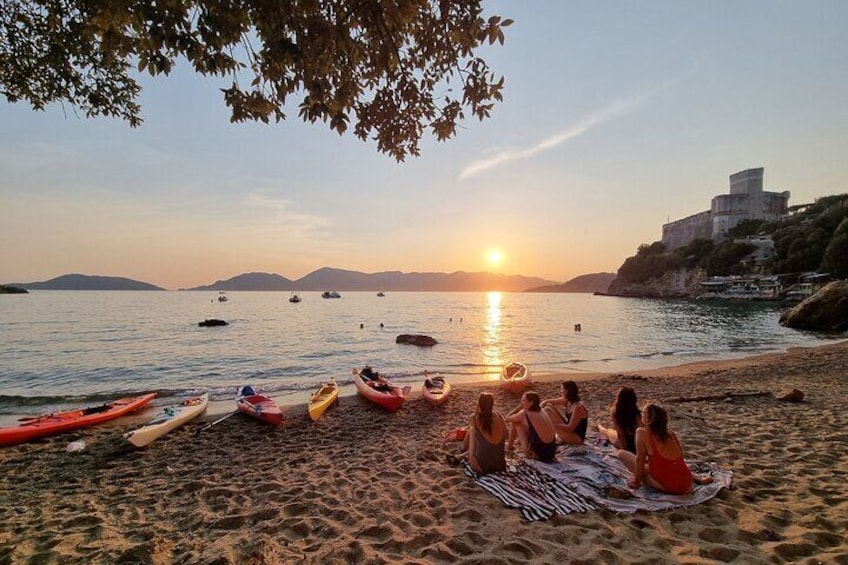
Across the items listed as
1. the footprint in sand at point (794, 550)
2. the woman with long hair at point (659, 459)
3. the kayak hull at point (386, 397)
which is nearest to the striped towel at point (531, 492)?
the woman with long hair at point (659, 459)

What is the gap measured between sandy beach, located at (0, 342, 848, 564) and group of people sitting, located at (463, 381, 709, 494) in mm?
448

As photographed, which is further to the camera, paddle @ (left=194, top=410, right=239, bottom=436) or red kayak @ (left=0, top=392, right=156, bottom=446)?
paddle @ (left=194, top=410, right=239, bottom=436)

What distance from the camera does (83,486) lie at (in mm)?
6527

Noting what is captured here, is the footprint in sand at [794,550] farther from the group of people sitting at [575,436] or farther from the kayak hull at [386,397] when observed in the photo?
the kayak hull at [386,397]

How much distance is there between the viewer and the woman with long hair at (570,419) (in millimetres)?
6929

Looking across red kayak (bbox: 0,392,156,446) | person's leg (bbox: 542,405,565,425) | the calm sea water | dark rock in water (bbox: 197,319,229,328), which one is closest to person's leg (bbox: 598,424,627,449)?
person's leg (bbox: 542,405,565,425)

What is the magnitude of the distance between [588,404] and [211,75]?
11456 mm

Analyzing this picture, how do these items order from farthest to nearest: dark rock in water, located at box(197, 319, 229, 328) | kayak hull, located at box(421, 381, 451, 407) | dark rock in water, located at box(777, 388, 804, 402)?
1. dark rock in water, located at box(197, 319, 229, 328)
2. kayak hull, located at box(421, 381, 451, 407)
3. dark rock in water, located at box(777, 388, 804, 402)

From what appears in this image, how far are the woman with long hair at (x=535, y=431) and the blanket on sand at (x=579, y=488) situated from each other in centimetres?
16

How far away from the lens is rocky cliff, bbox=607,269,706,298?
98750mm

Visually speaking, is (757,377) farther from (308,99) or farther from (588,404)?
(308,99)

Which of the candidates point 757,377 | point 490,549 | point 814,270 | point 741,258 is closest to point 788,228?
point 741,258

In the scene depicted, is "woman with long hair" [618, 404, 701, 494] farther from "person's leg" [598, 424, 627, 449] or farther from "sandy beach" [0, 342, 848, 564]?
"person's leg" [598, 424, 627, 449]

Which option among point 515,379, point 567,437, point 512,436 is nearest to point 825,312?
point 515,379
